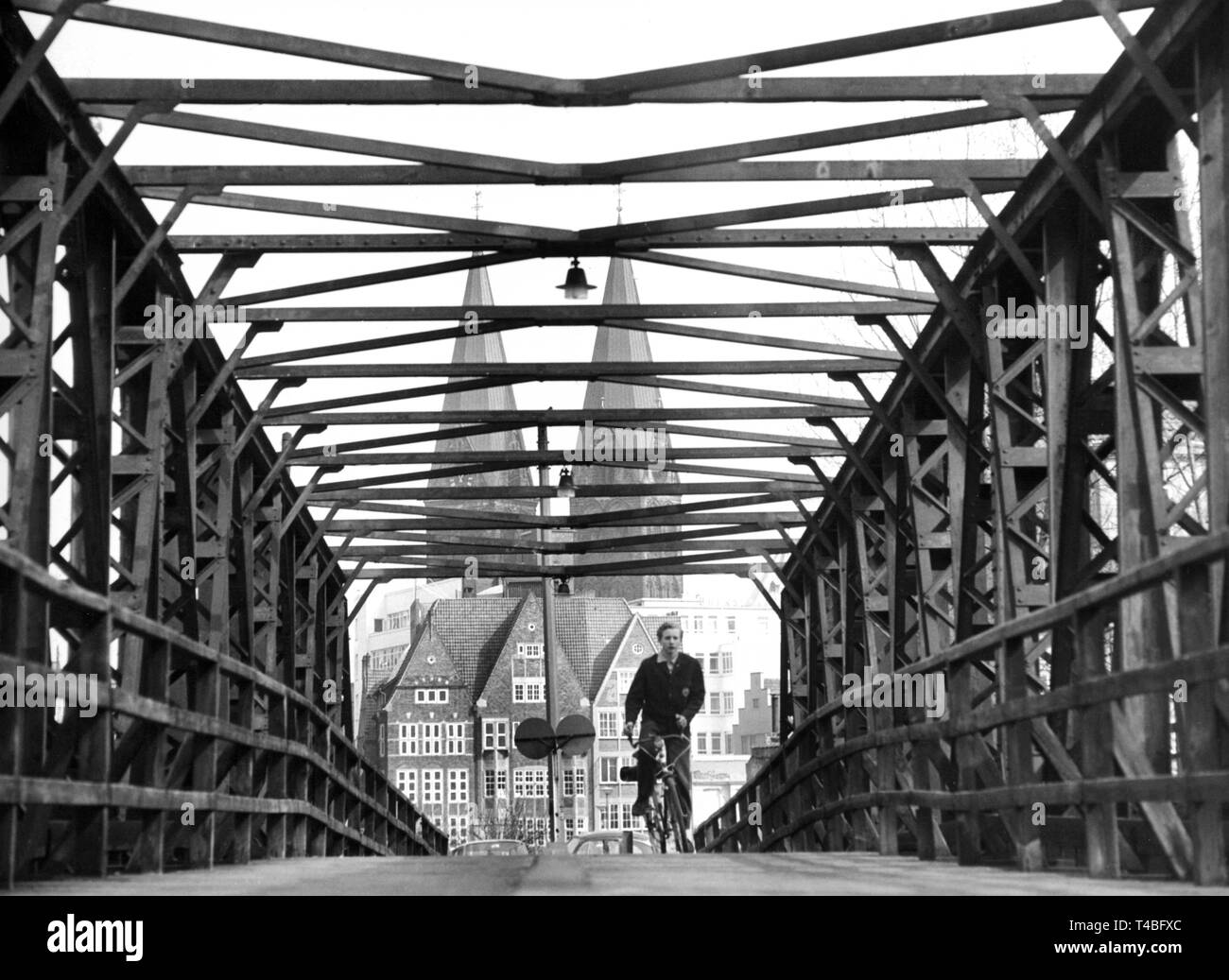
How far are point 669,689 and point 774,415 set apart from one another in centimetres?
307

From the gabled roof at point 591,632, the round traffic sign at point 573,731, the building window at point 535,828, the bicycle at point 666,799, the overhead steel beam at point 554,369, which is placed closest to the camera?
the overhead steel beam at point 554,369

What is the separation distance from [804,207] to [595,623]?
305ft

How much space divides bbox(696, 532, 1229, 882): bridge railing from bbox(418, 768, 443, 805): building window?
8663cm

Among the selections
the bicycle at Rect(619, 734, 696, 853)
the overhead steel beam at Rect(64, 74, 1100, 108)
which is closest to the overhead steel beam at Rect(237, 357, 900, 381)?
the bicycle at Rect(619, 734, 696, 853)

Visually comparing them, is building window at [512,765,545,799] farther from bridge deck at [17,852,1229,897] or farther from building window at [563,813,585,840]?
bridge deck at [17,852,1229,897]

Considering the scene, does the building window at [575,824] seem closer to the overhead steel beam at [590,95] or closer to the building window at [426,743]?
the building window at [426,743]

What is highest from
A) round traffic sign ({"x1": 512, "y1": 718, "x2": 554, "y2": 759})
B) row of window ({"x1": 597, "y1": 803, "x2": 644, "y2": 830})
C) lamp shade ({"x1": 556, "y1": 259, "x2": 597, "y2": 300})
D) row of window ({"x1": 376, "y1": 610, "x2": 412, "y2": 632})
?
row of window ({"x1": 376, "y1": 610, "x2": 412, "y2": 632})

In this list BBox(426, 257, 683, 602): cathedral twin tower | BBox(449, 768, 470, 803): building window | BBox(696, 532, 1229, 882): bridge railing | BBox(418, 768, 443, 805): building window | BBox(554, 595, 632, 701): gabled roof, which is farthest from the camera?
BBox(426, 257, 683, 602): cathedral twin tower

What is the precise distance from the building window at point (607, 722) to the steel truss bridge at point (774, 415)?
8093 centimetres

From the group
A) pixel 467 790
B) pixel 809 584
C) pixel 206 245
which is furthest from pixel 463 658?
pixel 206 245

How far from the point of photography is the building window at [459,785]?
102 m

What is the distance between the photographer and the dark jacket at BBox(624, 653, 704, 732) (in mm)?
18922

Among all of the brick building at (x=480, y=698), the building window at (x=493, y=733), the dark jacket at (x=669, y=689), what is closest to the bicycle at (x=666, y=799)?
the dark jacket at (x=669, y=689)
